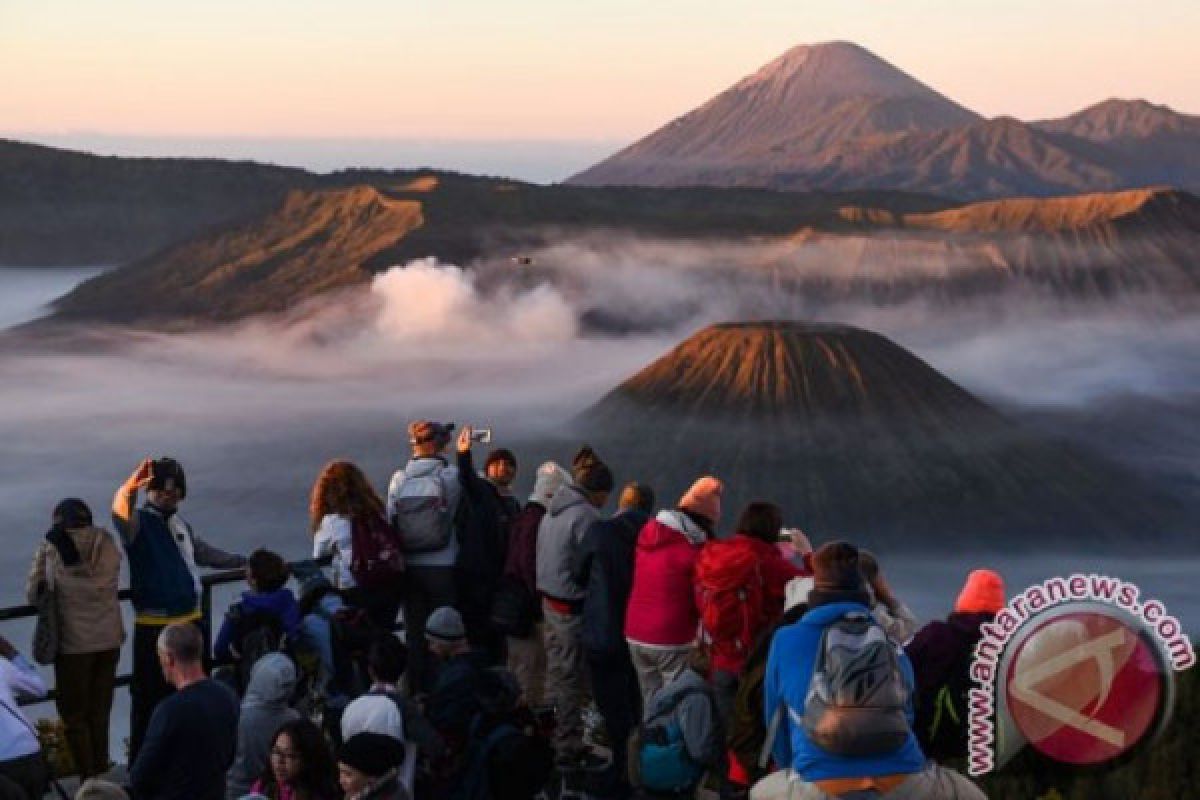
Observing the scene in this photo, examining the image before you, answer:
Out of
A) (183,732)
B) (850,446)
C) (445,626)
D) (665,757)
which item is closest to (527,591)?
(665,757)

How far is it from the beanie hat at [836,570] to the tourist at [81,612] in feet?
14.1

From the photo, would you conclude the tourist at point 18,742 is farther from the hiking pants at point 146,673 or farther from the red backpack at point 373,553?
the red backpack at point 373,553

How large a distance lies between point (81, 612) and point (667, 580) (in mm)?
3131

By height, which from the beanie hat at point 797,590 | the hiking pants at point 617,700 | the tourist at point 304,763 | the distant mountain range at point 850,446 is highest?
the beanie hat at point 797,590

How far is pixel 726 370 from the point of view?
13150 centimetres

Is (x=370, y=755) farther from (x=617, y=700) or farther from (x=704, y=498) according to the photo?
(x=617, y=700)

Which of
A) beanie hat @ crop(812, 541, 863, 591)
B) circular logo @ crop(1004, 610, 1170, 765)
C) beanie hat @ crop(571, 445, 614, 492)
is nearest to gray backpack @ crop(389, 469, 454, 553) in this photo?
beanie hat @ crop(571, 445, 614, 492)

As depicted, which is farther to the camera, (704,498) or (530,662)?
(530,662)

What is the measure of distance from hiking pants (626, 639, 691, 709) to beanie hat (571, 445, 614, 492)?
3.16ft

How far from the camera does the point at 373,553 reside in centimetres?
1089

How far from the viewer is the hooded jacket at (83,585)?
1006 cm

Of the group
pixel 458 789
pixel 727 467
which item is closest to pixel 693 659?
pixel 458 789

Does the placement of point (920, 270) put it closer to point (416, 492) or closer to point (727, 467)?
point (727, 467)

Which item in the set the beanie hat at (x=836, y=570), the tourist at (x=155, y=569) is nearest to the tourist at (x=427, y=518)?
the tourist at (x=155, y=569)
